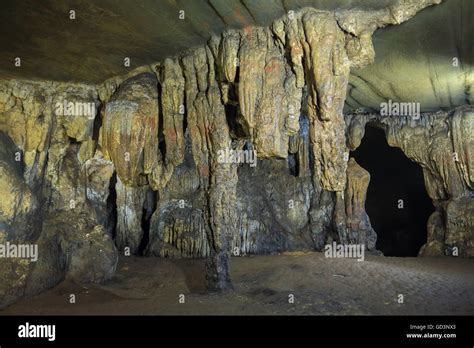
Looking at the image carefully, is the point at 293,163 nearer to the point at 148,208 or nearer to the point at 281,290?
the point at 148,208

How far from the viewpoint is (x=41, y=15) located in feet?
17.8

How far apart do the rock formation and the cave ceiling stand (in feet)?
1.04

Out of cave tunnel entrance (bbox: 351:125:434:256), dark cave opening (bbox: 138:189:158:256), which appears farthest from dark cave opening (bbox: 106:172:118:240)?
cave tunnel entrance (bbox: 351:125:434:256)

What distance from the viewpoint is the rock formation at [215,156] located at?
18.5ft

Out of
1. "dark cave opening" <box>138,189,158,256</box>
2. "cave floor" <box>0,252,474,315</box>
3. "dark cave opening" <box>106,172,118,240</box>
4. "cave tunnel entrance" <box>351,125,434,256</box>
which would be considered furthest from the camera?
"cave tunnel entrance" <box>351,125,434,256</box>

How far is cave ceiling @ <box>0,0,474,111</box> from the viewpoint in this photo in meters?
5.29

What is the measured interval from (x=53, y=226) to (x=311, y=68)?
5.23 m

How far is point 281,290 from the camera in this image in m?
6.75

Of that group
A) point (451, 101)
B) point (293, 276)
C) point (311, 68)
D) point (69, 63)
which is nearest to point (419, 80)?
point (451, 101)

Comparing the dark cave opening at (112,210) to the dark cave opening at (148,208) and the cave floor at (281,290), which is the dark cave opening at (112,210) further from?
the cave floor at (281,290)

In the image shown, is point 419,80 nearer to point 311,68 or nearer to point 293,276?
point 311,68

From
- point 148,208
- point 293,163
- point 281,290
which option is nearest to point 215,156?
point 281,290

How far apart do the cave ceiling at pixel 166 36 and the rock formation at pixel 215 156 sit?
318mm

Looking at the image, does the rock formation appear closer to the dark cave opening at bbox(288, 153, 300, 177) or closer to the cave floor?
the dark cave opening at bbox(288, 153, 300, 177)
